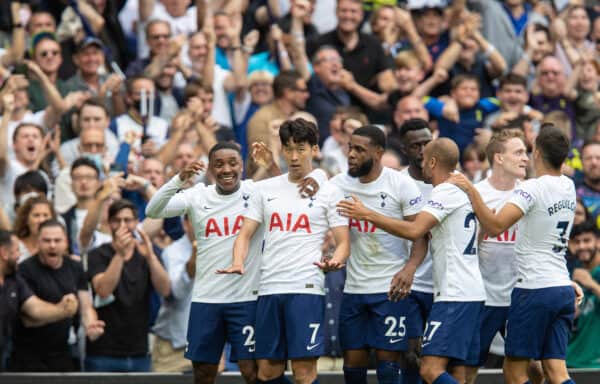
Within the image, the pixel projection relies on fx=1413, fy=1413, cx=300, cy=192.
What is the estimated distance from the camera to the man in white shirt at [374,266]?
39.3 feet

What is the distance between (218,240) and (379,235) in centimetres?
140

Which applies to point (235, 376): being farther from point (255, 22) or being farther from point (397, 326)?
Result: point (255, 22)

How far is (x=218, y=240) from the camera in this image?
40.2ft

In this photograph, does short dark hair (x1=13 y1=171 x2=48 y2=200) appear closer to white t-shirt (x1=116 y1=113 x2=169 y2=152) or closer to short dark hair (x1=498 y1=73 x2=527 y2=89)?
white t-shirt (x1=116 y1=113 x2=169 y2=152)

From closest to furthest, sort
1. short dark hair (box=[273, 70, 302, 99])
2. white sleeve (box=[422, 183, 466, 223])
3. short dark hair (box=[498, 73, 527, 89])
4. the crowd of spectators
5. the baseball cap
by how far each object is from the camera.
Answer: white sleeve (box=[422, 183, 466, 223])
the crowd of spectators
short dark hair (box=[273, 70, 302, 99])
the baseball cap
short dark hair (box=[498, 73, 527, 89])

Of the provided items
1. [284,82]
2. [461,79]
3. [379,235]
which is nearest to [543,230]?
[379,235]

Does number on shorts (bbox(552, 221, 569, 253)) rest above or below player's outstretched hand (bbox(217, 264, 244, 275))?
above

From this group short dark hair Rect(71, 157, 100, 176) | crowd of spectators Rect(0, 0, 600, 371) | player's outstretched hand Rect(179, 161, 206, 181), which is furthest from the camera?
short dark hair Rect(71, 157, 100, 176)

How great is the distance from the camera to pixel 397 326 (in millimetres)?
12008

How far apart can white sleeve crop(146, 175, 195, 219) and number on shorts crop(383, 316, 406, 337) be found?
2.05 m

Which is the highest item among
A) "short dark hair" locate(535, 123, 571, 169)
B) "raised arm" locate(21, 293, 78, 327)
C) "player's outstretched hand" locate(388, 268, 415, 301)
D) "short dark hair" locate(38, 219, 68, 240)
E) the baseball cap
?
the baseball cap

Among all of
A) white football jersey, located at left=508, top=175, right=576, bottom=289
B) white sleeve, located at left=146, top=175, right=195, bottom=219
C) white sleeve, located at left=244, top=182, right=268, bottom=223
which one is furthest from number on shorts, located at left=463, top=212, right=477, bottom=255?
white sleeve, located at left=146, top=175, right=195, bottom=219

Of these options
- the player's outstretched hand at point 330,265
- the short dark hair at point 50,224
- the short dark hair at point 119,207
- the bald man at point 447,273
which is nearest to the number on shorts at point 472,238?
the bald man at point 447,273

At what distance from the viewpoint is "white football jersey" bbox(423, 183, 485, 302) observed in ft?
37.7
